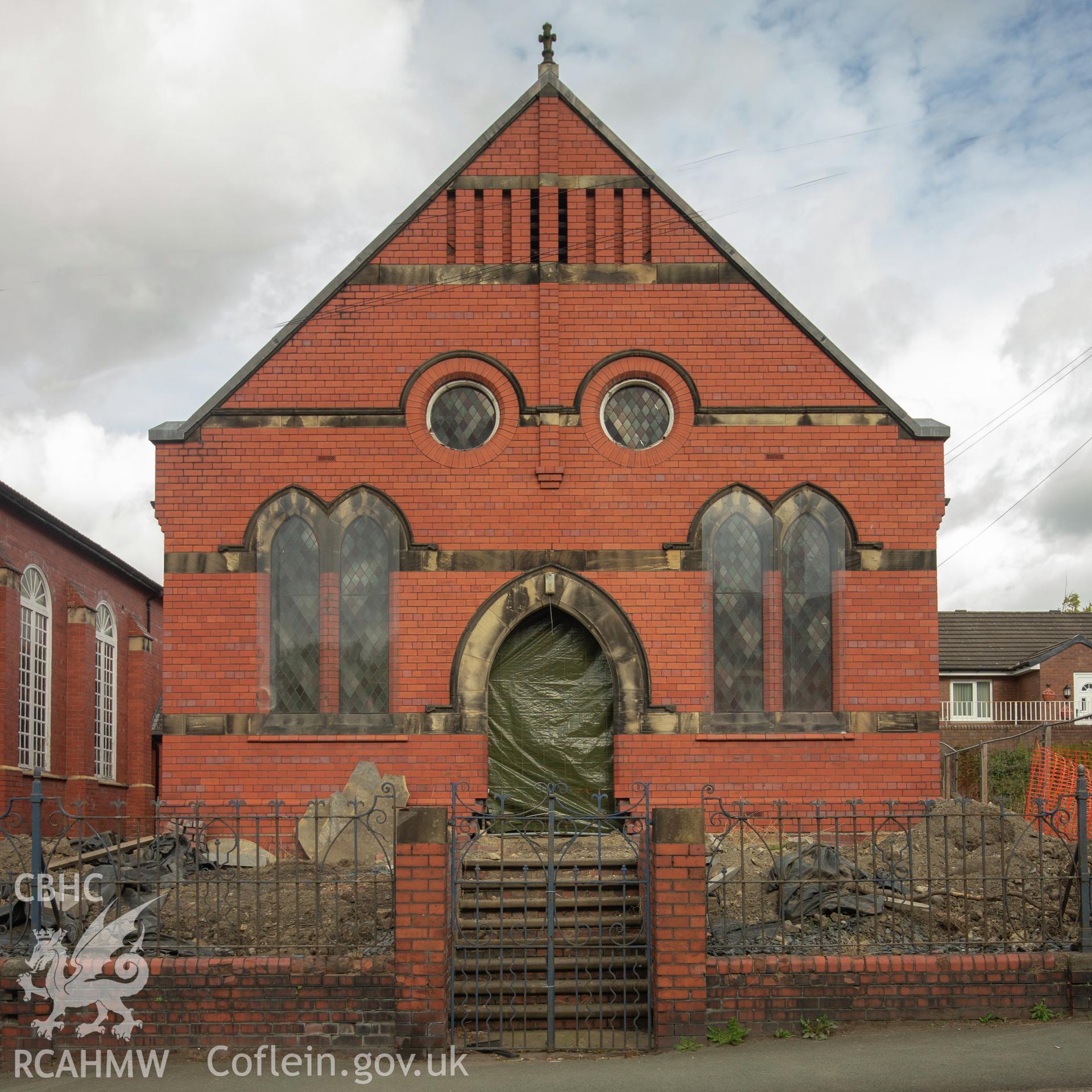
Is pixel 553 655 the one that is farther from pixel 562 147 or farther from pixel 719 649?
pixel 562 147

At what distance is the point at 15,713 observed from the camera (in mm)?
20625

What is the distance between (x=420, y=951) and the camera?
28.4 feet

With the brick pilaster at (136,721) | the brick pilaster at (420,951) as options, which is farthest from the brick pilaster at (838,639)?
the brick pilaster at (136,721)

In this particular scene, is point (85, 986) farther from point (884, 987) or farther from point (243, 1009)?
point (884, 987)

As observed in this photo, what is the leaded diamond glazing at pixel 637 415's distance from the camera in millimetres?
14953

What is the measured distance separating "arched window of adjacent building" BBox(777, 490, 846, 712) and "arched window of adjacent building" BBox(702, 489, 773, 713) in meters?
0.29

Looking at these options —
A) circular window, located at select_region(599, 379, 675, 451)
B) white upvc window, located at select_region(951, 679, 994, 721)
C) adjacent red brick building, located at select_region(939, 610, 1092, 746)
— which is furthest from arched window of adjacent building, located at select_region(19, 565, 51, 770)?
white upvc window, located at select_region(951, 679, 994, 721)

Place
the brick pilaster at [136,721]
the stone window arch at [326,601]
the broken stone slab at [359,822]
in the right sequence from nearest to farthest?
the broken stone slab at [359,822] → the stone window arch at [326,601] → the brick pilaster at [136,721]

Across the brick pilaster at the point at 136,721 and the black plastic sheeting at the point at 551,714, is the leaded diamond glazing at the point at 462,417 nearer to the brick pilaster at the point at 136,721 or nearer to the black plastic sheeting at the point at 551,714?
the black plastic sheeting at the point at 551,714

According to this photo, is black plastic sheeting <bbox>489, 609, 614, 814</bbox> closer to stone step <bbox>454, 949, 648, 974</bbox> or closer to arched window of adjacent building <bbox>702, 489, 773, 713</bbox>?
arched window of adjacent building <bbox>702, 489, 773, 713</bbox>

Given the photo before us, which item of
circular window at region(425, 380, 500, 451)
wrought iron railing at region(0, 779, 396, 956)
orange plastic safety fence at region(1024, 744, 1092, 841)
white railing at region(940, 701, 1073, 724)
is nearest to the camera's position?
wrought iron railing at region(0, 779, 396, 956)

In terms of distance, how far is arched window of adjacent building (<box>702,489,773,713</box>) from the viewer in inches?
569

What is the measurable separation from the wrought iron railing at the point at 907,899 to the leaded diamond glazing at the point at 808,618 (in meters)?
2.96

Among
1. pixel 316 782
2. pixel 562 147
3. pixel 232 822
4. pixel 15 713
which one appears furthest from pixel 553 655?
pixel 15 713
